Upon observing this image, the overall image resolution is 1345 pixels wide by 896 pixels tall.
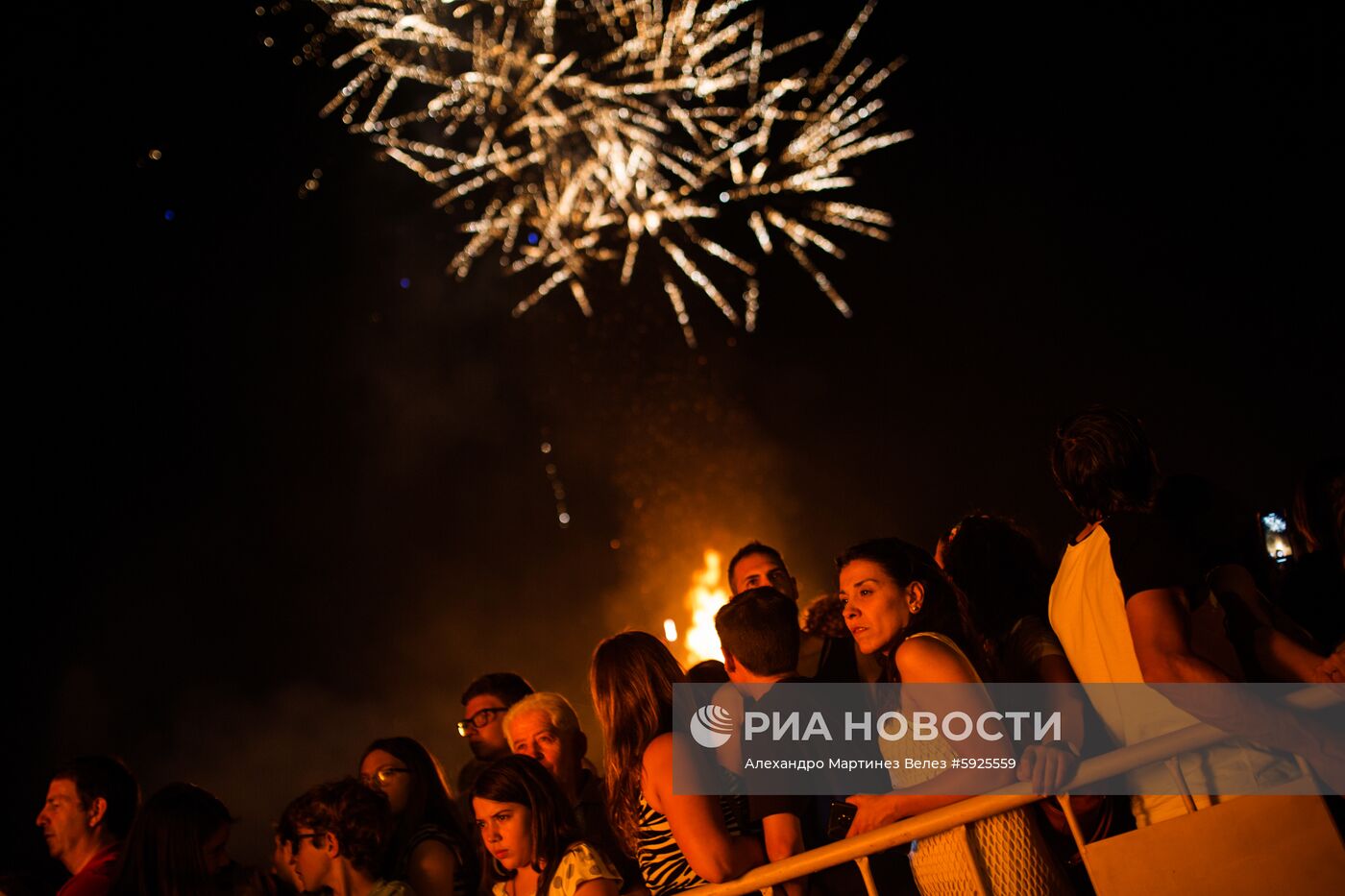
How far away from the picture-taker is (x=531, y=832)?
3.47 metres

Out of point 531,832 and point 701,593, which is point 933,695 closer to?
point 531,832

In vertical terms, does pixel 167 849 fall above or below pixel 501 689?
below

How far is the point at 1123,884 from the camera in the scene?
7.72 ft

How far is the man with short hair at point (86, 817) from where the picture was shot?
4340mm

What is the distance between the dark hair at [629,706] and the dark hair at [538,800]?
18 cm

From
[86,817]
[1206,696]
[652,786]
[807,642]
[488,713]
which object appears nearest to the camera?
[1206,696]

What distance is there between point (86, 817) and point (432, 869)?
1568 millimetres

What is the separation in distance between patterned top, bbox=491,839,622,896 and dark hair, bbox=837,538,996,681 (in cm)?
113

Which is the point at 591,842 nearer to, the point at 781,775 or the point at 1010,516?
the point at 781,775

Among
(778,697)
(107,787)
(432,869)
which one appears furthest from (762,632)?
(107,787)

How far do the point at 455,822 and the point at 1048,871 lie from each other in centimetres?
256

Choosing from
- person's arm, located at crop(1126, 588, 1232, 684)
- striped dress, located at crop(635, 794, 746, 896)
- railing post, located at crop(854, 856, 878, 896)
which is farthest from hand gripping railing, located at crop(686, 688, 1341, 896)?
striped dress, located at crop(635, 794, 746, 896)

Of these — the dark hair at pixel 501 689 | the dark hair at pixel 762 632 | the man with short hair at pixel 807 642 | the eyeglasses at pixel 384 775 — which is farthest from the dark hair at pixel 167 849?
the man with short hair at pixel 807 642

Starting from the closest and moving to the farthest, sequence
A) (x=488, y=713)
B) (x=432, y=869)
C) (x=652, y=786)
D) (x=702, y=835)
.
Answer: (x=702, y=835) → (x=652, y=786) → (x=432, y=869) → (x=488, y=713)
